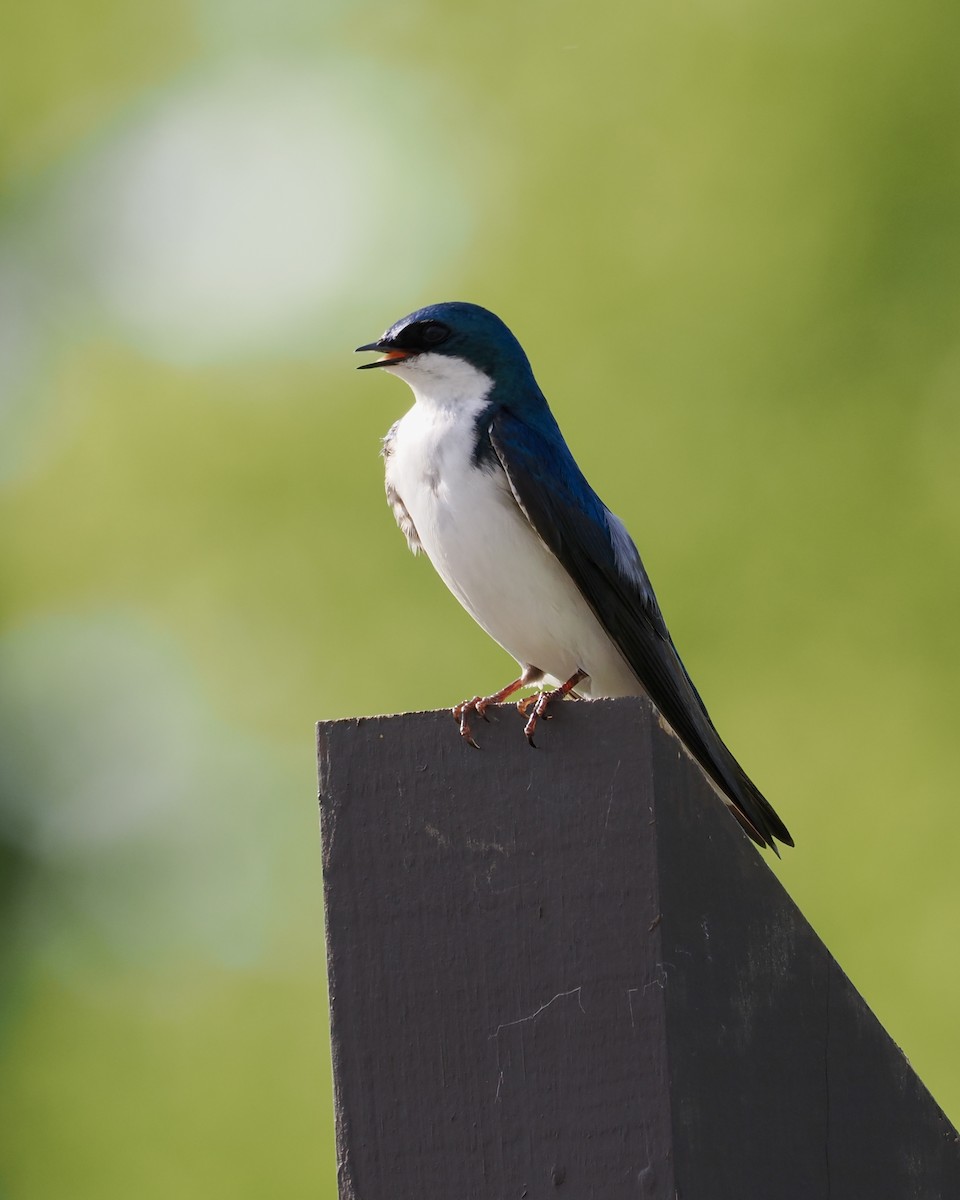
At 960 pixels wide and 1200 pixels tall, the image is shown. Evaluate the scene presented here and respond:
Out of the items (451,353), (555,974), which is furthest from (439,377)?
(555,974)

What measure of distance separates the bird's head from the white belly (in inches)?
4.7

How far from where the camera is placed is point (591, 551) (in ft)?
8.48

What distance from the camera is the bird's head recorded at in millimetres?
2842

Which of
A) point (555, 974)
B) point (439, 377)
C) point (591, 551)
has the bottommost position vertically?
point (555, 974)

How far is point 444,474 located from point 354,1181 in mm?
1251

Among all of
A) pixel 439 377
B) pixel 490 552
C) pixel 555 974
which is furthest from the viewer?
pixel 439 377

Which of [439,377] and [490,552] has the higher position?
[439,377]

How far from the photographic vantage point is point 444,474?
259 centimetres

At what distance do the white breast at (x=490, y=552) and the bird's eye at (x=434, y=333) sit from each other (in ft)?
0.48

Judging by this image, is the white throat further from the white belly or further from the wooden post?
the wooden post

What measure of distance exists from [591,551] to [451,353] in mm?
496

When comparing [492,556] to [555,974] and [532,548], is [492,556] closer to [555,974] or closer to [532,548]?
[532,548]

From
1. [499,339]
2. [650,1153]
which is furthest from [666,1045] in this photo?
[499,339]

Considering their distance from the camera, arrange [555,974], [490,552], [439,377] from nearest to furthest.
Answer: [555,974] < [490,552] < [439,377]
